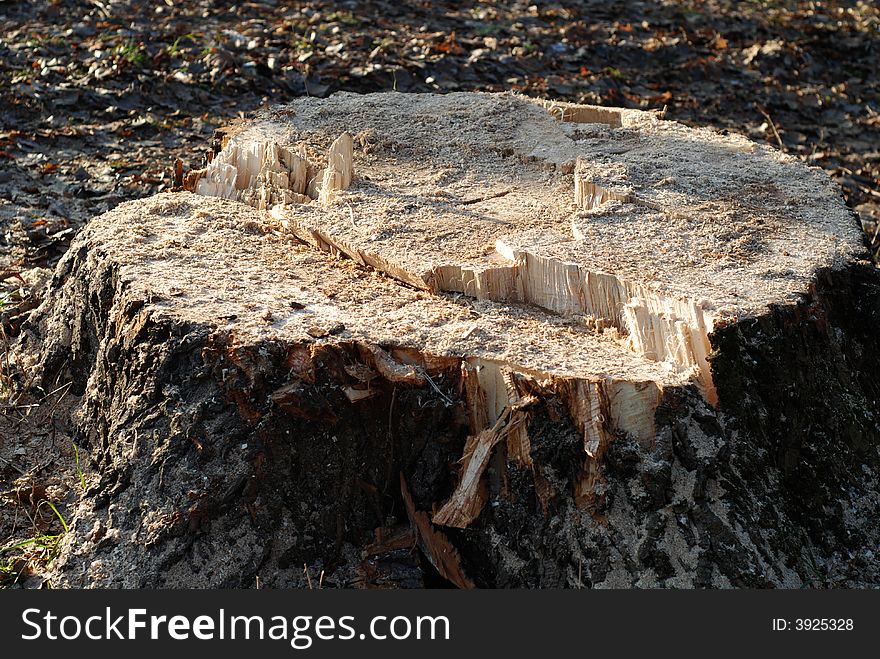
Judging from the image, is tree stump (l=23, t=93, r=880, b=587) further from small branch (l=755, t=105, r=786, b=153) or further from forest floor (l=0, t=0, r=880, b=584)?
small branch (l=755, t=105, r=786, b=153)

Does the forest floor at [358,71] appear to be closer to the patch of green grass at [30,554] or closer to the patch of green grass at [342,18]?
the patch of green grass at [342,18]

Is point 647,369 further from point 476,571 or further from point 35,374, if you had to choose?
point 35,374

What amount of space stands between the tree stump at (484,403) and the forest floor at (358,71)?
1.52 meters

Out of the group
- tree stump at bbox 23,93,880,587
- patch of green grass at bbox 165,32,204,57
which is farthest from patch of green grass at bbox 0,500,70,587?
patch of green grass at bbox 165,32,204,57

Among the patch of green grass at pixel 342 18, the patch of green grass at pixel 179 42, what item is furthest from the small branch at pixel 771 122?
the patch of green grass at pixel 179 42

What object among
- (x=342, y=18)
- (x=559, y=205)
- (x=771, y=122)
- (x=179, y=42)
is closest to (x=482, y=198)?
(x=559, y=205)

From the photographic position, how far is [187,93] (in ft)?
17.7

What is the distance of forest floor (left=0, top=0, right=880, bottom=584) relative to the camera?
4602 millimetres

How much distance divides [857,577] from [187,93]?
14.6 feet

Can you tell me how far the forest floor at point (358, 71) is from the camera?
15.1ft

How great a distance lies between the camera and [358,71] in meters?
Result: 5.66

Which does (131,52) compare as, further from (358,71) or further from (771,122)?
(771,122)

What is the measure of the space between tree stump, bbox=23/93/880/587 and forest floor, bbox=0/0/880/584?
4.98ft

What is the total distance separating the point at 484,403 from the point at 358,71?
3.96 metres
